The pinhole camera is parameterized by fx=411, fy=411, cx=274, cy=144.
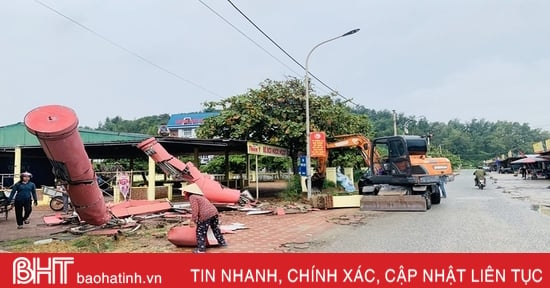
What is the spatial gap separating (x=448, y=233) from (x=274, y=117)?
1305 cm

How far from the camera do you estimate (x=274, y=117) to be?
21625mm

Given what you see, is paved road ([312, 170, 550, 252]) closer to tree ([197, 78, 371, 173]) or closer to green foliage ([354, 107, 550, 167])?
tree ([197, 78, 371, 173])

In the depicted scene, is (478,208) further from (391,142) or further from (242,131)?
(242,131)

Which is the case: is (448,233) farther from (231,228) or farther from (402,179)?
(402,179)

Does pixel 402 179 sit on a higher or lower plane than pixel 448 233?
higher

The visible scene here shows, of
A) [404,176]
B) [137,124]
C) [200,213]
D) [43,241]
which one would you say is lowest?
[43,241]

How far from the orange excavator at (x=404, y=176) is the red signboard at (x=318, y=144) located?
7.67ft

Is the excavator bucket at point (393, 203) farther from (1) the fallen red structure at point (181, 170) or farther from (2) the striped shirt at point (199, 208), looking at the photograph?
(2) the striped shirt at point (199, 208)

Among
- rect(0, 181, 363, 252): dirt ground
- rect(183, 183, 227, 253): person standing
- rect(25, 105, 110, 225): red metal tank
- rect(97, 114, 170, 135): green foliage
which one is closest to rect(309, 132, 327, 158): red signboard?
rect(0, 181, 363, 252): dirt ground

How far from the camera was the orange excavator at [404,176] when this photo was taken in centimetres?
1505

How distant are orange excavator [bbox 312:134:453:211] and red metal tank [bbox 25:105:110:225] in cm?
980

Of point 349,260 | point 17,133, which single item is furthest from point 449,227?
point 17,133

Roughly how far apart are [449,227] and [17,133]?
28.0 m

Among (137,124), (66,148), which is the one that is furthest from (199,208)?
(137,124)
